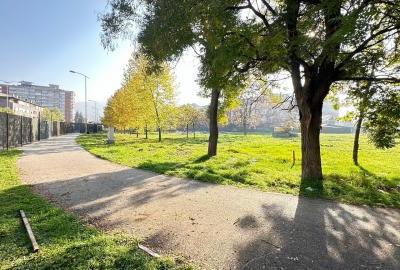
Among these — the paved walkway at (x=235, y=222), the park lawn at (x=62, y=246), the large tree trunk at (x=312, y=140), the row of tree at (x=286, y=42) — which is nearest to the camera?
the park lawn at (x=62, y=246)

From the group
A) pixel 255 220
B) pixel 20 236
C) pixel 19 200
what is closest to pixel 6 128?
pixel 19 200

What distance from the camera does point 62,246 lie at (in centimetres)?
480

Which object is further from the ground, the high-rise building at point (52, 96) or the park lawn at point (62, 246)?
the high-rise building at point (52, 96)

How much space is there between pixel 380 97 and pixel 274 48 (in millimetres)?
4067

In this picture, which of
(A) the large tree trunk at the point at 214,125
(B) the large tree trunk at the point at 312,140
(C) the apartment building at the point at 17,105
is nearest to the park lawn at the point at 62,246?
(B) the large tree trunk at the point at 312,140

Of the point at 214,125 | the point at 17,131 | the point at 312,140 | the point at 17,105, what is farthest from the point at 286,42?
the point at 17,105

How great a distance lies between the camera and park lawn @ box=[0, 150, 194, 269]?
423cm

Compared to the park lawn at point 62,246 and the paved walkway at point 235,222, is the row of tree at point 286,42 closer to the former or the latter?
the paved walkway at point 235,222

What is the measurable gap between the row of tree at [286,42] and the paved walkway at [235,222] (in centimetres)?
351

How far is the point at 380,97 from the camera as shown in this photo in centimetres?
1017

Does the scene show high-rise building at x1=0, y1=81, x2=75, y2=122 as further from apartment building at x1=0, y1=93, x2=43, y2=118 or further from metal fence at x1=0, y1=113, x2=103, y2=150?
metal fence at x1=0, y1=113, x2=103, y2=150

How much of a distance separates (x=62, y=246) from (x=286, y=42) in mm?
7124

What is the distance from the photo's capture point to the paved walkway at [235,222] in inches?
186

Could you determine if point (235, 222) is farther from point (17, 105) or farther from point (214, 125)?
point (17, 105)
